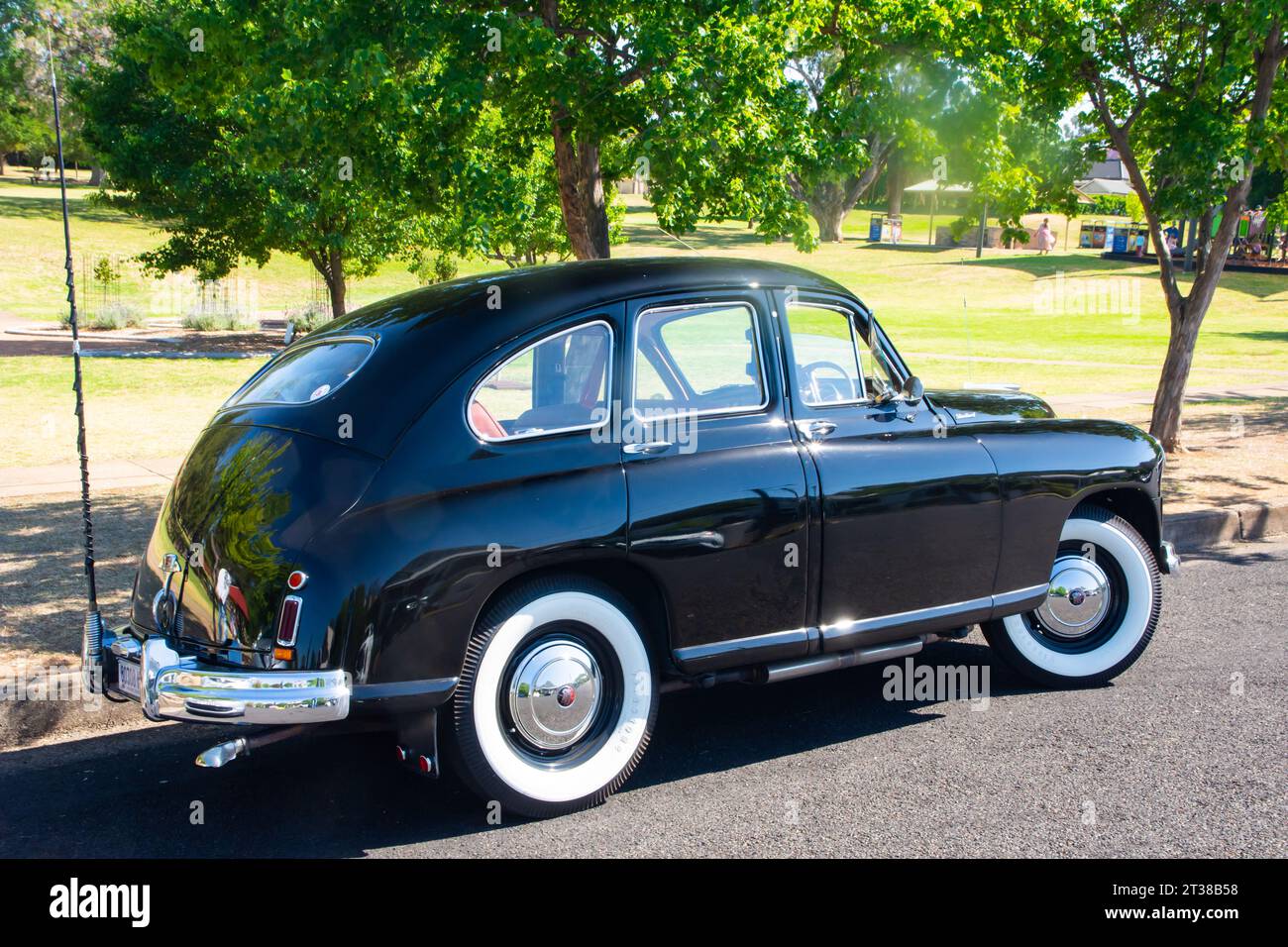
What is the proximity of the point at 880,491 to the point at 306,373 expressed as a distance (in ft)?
7.68

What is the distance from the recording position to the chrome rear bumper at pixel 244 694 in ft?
12.5

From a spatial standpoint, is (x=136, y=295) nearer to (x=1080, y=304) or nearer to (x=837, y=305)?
(x=1080, y=304)

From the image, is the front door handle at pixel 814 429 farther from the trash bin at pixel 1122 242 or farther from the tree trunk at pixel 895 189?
the tree trunk at pixel 895 189

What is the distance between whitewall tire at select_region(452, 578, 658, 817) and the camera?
4180 mm

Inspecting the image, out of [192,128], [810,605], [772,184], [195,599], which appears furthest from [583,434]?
[192,128]

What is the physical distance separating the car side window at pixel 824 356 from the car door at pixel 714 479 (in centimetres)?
17

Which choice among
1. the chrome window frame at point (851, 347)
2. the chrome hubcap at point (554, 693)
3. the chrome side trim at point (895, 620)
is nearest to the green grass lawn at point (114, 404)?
the chrome window frame at point (851, 347)

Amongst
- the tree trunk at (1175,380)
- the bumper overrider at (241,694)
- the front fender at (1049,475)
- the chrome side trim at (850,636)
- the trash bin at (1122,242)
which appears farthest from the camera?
the trash bin at (1122,242)

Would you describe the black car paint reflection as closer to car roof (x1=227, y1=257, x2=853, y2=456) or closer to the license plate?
car roof (x1=227, y1=257, x2=853, y2=456)

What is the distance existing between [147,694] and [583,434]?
1.74 metres

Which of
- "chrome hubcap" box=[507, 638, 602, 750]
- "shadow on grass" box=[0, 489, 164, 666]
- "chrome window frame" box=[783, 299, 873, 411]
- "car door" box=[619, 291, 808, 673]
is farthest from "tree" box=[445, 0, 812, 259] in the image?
"chrome hubcap" box=[507, 638, 602, 750]

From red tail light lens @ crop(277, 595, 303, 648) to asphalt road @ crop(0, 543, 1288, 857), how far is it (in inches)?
30.6

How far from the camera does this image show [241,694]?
3.83 metres
